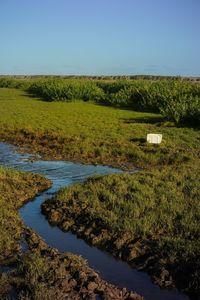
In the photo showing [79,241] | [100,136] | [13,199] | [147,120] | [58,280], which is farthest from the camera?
[147,120]

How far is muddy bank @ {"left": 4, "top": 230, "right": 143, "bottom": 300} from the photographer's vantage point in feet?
24.1

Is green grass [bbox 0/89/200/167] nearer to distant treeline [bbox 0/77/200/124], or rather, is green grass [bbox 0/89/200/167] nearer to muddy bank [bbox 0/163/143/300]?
distant treeline [bbox 0/77/200/124]

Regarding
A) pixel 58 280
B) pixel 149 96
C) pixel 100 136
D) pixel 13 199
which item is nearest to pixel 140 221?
pixel 58 280

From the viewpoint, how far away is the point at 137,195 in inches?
473

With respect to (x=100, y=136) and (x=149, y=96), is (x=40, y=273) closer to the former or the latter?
(x=100, y=136)

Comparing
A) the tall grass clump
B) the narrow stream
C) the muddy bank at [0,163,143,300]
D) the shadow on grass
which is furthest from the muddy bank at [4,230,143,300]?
the tall grass clump

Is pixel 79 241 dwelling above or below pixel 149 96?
below

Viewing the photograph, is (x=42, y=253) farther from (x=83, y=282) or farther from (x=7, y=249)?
(x=83, y=282)

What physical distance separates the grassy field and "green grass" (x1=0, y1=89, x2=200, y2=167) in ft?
0.14

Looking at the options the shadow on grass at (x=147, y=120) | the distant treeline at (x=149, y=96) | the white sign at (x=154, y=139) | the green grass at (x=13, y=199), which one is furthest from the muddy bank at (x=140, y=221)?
the shadow on grass at (x=147, y=120)

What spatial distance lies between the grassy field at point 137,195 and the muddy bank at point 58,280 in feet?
3.39

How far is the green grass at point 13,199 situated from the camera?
30.8ft

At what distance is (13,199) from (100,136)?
10096mm

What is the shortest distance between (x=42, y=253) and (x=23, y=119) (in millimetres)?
21290
